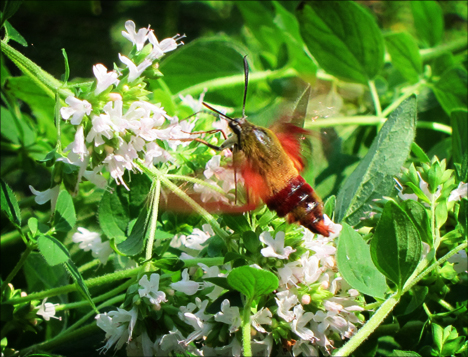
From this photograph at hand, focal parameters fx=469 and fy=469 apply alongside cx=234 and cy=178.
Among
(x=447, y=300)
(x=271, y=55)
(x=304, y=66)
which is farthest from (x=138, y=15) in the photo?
(x=447, y=300)

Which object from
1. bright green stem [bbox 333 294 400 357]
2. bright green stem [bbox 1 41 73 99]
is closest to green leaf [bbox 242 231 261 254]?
bright green stem [bbox 333 294 400 357]

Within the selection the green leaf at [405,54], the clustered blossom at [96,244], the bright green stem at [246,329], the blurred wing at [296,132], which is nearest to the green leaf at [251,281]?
the bright green stem at [246,329]

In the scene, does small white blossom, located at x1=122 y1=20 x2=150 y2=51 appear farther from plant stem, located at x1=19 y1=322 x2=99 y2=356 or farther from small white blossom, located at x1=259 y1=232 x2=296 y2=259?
plant stem, located at x1=19 y1=322 x2=99 y2=356

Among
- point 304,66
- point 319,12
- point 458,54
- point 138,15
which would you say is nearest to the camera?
point 319,12

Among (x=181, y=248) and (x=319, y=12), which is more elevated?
(x=319, y=12)

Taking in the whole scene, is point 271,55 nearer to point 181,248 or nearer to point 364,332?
point 181,248

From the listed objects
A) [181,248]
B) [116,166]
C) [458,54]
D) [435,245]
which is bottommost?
[181,248]

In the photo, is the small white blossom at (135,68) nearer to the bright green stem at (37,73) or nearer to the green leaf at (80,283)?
the bright green stem at (37,73)
